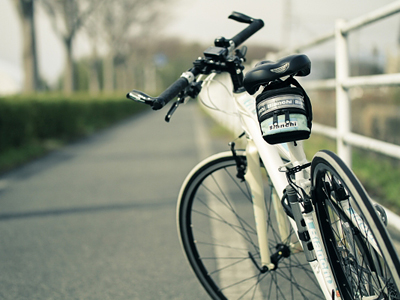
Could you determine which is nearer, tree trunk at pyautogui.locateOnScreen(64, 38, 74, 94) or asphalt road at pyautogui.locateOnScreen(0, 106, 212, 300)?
asphalt road at pyautogui.locateOnScreen(0, 106, 212, 300)

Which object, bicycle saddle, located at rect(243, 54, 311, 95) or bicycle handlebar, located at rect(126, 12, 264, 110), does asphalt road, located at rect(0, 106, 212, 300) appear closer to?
bicycle handlebar, located at rect(126, 12, 264, 110)

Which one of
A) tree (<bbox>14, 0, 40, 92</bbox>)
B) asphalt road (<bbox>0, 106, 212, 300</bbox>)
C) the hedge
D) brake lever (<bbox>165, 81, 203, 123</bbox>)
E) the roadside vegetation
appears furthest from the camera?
tree (<bbox>14, 0, 40, 92</bbox>)

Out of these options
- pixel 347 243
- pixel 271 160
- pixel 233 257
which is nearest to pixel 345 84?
pixel 233 257

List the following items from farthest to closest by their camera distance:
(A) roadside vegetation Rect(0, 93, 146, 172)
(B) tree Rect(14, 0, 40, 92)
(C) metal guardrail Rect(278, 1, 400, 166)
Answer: (B) tree Rect(14, 0, 40, 92)
(A) roadside vegetation Rect(0, 93, 146, 172)
(C) metal guardrail Rect(278, 1, 400, 166)

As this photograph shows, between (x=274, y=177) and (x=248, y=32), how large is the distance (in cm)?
70

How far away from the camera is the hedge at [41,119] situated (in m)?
9.70

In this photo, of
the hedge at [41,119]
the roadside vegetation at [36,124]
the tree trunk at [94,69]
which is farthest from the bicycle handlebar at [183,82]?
the tree trunk at [94,69]

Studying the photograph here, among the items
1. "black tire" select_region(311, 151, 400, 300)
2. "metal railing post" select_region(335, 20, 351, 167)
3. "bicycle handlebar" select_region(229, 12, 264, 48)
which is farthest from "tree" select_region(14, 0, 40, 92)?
"black tire" select_region(311, 151, 400, 300)

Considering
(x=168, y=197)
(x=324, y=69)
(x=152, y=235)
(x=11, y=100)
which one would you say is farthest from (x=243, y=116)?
(x=11, y=100)

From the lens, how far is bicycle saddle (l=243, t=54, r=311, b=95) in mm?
1709

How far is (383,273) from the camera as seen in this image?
1657 millimetres

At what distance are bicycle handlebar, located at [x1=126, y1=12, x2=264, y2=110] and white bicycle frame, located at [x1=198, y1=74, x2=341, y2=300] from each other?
28cm

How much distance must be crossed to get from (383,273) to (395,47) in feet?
16.3

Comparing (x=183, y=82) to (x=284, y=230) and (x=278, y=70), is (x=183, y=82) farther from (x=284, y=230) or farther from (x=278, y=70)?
(x=284, y=230)
